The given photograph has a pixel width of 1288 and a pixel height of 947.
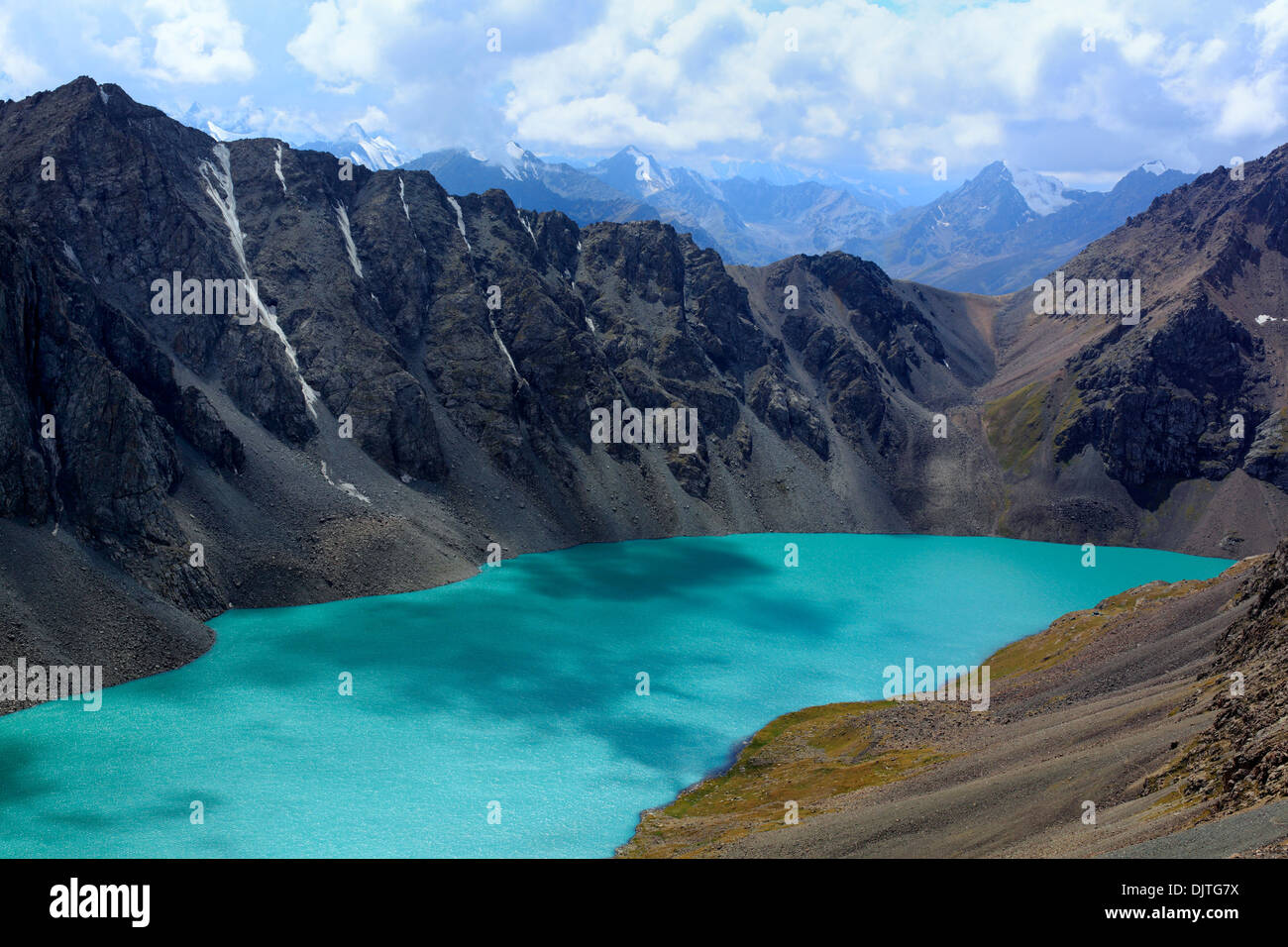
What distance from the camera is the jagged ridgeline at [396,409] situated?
8738cm

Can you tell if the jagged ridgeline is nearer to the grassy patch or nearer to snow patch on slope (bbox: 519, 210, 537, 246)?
snow patch on slope (bbox: 519, 210, 537, 246)

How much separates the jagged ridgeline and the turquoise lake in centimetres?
1020

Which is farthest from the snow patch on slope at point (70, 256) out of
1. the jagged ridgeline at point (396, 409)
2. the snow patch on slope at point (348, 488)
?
the snow patch on slope at point (348, 488)

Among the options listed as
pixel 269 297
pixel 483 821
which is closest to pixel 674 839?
pixel 483 821

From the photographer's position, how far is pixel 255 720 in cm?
6750

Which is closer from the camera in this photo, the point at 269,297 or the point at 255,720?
the point at 255,720

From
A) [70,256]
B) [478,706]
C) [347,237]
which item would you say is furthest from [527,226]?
[478,706]

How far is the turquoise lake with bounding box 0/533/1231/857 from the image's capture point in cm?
5203

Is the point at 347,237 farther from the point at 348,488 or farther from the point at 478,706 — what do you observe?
the point at 478,706

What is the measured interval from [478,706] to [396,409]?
6826 centimetres

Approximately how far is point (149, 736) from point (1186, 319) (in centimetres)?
21104

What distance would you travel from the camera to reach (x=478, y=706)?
72625mm

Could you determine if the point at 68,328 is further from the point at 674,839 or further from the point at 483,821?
the point at 674,839

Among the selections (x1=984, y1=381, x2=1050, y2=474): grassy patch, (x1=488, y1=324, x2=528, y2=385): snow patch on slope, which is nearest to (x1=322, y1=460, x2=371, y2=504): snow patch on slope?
(x1=488, y1=324, x2=528, y2=385): snow patch on slope
